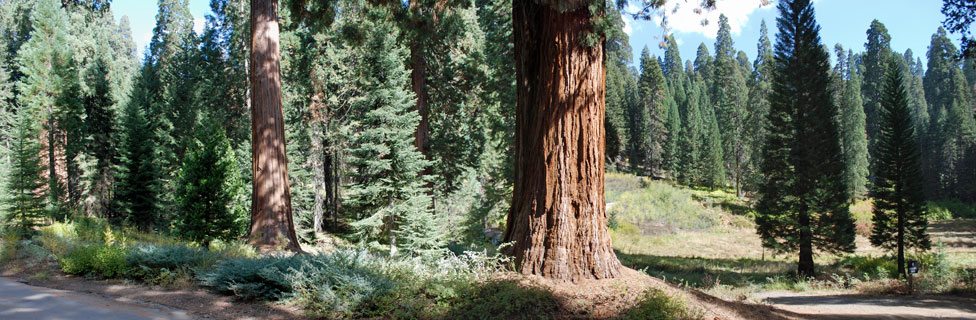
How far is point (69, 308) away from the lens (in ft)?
14.5

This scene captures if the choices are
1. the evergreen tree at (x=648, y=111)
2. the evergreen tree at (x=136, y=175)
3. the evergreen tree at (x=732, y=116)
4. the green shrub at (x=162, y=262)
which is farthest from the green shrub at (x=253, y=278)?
the evergreen tree at (x=648, y=111)

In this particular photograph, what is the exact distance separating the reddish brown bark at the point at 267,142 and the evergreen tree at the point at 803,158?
73.9ft

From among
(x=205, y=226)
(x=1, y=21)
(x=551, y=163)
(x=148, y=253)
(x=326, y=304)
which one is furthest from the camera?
(x=1, y=21)

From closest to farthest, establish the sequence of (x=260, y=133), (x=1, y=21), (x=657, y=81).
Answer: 1. (x=260, y=133)
2. (x=1, y=21)
3. (x=657, y=81)

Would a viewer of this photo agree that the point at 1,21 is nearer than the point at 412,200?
No

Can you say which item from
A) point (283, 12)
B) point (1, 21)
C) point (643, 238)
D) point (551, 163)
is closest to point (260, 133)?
point (551, 163)

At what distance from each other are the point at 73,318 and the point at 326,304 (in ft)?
7.10

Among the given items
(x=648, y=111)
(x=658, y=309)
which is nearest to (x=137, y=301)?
(x=658, y=309)

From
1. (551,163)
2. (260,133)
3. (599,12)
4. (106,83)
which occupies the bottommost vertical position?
(551,163)

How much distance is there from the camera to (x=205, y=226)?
1219cm

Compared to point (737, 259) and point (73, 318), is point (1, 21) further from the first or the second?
point (737, 259)

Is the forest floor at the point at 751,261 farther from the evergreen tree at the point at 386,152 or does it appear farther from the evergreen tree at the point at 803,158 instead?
the evergreen tree at the point at 386,152

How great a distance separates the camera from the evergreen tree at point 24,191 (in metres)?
16.3

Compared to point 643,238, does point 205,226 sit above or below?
above
